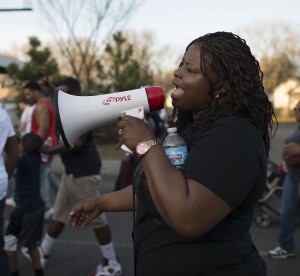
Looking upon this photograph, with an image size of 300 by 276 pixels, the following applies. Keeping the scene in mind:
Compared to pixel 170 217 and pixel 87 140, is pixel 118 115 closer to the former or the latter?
pixel 170 217

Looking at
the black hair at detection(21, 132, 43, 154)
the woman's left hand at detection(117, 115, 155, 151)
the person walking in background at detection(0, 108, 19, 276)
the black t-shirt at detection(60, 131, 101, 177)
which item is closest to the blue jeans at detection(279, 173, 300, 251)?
the black t-shirt at detection(60, 131, 101, 177)

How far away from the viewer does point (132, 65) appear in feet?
49.9

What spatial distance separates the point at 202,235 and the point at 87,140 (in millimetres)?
2642

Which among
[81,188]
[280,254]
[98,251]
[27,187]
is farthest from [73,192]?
[280,254]

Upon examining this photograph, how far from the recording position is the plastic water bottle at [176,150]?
5.05ft

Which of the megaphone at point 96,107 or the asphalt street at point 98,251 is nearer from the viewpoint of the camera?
the megaphone at point 96,107

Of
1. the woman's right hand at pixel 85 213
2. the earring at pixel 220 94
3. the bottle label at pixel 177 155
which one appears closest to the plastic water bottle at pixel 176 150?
the bottle label at pixel 177 155

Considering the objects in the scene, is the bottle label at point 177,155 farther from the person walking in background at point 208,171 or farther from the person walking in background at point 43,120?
the person walking in background at point 43,120

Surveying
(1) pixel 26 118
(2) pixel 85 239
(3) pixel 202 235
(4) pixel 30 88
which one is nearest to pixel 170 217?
(3) pixel 202 235

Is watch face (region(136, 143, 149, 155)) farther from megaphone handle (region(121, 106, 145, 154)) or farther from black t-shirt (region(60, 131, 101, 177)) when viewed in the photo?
black t-shirt (region(60, 131, 101, 177))

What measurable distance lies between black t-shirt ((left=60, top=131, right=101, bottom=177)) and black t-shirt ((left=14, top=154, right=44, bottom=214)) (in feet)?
1.02

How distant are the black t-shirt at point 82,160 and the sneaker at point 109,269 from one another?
0.83 meters

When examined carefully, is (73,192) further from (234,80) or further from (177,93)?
(234,80)

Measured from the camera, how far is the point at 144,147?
1495mm
